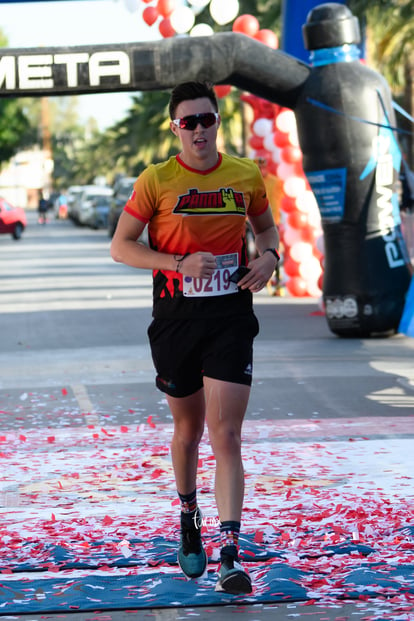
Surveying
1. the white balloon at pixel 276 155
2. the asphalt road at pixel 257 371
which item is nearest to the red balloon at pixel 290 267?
the asphalt road at pixel 257 371

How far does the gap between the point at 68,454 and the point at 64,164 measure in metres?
173

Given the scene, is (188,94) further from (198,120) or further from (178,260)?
(178,260)

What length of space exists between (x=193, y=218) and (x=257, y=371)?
6.98 meters

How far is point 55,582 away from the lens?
509 centimetres

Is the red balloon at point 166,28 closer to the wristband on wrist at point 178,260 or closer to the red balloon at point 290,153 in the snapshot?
the red balloon at point 290,153

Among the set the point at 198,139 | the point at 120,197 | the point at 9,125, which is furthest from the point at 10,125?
the point at 198,139

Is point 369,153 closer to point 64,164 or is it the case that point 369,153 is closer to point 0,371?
point 0,371

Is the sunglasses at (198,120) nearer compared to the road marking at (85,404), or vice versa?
the sunglasses at (198,120)

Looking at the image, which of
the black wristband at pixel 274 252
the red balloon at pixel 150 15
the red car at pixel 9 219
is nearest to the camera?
the black wristband at pixel 274 252

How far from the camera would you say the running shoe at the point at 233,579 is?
15.8 feet

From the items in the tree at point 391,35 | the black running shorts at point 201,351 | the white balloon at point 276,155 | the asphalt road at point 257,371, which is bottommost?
the asphalt road at point 257,371

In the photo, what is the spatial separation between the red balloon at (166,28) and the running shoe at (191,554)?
13547 mm

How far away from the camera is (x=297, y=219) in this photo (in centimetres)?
1977

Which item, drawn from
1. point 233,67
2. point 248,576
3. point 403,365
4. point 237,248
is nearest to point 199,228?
point 237,248
